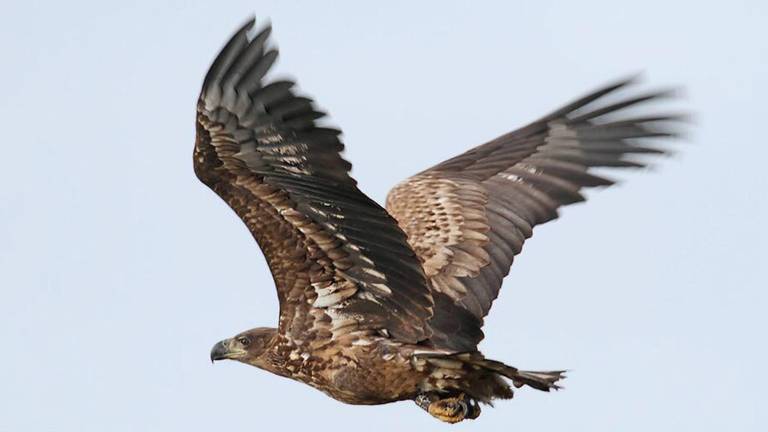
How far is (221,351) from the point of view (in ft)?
46.6

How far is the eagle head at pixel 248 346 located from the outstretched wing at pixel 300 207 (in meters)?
0.37

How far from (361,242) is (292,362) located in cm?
141

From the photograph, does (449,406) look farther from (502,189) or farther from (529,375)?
(502,189)

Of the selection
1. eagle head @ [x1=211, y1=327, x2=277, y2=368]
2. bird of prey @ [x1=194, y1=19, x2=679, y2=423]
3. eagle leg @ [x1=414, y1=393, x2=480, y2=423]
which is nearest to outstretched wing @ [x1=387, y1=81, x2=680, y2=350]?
bird of prey @ [x1=194, y1=19, x2=679, y2=423]

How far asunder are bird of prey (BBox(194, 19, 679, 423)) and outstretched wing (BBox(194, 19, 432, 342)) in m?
0.01

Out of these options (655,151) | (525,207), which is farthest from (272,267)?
(655,151)

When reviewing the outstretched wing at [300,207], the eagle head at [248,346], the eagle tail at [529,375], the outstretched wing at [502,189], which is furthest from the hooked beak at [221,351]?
the eagle tail at [529,375]

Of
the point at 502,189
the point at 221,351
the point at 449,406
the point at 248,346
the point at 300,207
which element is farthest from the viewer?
the point at 502,189

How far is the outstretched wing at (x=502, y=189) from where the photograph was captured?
561 inches

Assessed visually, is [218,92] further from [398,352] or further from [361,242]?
[398,352]

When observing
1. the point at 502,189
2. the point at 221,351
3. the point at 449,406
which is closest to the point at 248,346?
the point at 221,351

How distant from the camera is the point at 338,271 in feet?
42.2

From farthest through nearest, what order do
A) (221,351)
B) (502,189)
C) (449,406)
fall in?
1. (502,189)
2. (221,351)
3. (449,406)

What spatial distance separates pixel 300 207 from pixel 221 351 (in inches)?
93.3
